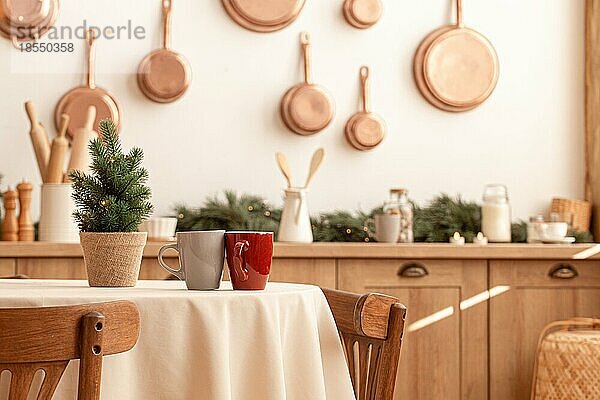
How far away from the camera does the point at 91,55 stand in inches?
152

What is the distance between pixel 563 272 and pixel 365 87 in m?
1.11

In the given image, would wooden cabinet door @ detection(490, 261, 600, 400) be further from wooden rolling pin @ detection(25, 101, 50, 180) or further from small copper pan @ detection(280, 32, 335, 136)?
wooden rolling pin @ detection(25, 101, 50, 180)

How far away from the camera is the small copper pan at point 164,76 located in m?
3.84

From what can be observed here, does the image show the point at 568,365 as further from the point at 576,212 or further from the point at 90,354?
the point at 90,354

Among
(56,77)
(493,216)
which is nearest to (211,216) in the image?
(56,77)

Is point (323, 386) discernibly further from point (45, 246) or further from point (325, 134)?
point (325, 134)

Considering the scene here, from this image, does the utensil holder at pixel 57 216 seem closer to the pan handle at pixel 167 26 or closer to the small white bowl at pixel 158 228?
the small white bowl at pixel 158 228

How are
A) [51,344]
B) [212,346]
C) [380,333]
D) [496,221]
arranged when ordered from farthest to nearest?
1. [496,221]
2. [380,333]
3. [212,346]
4. [51,344]

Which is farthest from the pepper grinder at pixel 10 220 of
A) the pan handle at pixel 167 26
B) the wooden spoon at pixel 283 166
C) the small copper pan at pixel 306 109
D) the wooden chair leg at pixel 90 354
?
the wooden chair leg at pixel 90 354

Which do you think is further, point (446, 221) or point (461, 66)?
point (461, 66)

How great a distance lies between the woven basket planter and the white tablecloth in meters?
0.11

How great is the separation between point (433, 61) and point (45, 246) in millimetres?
1751

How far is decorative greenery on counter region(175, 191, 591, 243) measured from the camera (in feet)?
12.2

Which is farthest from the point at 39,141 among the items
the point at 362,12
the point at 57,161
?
the point at 362,12
